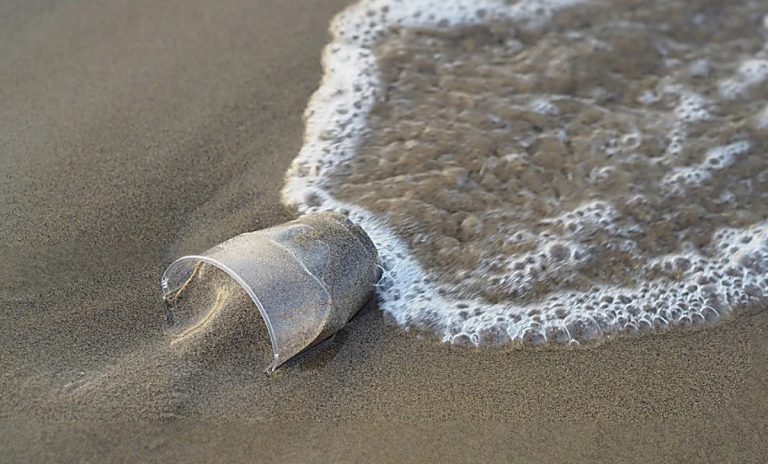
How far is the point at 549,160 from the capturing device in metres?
3.02

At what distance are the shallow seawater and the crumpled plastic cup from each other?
0.76 ft

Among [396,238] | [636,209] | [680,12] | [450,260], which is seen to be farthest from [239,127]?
[680,12]

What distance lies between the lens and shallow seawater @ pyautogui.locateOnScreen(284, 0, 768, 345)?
2.56 m

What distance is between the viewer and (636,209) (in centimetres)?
284

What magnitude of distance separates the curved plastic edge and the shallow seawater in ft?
1.40

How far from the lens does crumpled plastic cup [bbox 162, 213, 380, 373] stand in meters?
2.13

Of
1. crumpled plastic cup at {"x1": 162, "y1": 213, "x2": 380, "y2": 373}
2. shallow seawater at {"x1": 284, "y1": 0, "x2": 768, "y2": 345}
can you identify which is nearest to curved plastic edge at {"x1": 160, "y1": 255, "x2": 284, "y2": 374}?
crumpled plastic cup at {"x1": 162, "y1": 213, "x2": 380, "y2": 373}

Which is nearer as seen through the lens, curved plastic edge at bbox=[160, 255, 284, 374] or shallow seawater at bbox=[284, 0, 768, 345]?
curved plastic edge at bbox=[160, 255, 284, 374]

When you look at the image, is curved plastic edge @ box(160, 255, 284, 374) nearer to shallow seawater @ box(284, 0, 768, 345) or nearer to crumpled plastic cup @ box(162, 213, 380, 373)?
crumpled plastic cup @ box(162, 213, 380, 373)

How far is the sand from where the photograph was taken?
210 centimetres

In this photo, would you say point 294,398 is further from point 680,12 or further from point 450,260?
point 680,12

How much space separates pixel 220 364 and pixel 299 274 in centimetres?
34

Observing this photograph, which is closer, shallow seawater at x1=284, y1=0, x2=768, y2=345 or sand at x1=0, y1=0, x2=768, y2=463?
sand at x1=0, y1=0, x2=768, y2=463

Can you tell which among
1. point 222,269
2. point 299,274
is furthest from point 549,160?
point 222,269
